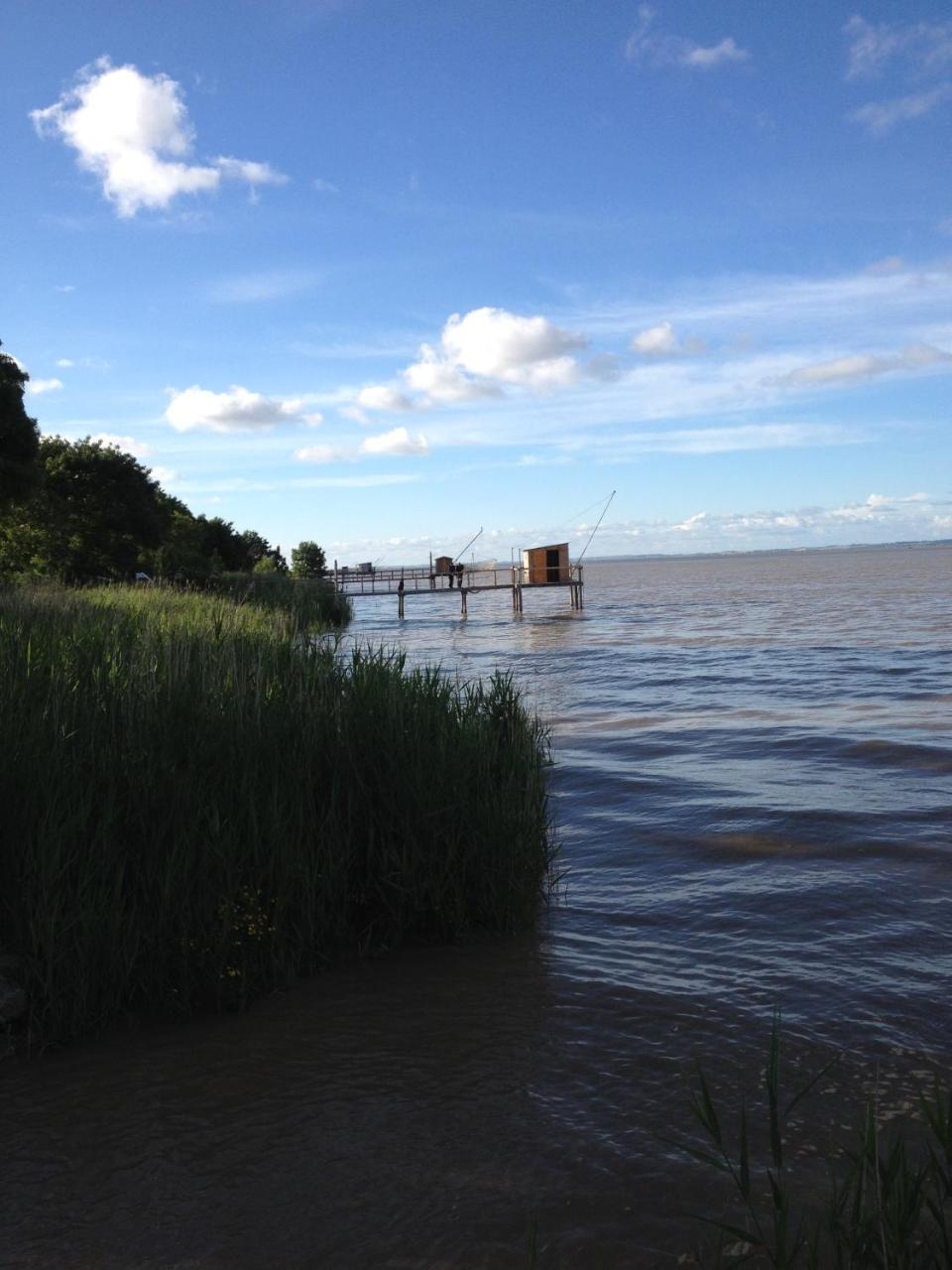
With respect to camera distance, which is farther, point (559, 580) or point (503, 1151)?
point (559, 580)

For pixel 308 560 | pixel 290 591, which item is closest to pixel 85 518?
pixel 290 591

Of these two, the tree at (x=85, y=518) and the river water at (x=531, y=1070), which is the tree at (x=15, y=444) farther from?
the river water at (x=531, y=1070)

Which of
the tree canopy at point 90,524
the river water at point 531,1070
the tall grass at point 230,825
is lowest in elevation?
the river water at point 531,1070

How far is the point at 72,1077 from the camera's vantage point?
474cm

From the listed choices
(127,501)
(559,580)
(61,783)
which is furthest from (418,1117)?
(559,580)

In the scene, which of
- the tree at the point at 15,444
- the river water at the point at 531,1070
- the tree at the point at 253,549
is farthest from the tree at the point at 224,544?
the river water at the point at 531,1070

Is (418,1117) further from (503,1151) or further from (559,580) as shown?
(559,580)

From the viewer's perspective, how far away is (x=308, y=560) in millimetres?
71188

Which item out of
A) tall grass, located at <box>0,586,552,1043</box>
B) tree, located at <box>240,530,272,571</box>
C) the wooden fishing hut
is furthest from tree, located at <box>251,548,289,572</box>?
tall grass, located at <box>0,586,552,1043</box>

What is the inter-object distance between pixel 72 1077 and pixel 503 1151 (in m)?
2.10

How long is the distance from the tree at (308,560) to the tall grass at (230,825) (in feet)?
205

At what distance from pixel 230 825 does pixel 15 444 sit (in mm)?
27750

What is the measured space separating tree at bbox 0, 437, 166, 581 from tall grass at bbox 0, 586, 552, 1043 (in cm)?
3265

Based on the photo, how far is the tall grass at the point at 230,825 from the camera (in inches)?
205
